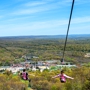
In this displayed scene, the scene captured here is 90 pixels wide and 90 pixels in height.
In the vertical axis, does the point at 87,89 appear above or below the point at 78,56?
above

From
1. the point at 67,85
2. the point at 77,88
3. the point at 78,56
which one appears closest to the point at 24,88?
the point at 67,85

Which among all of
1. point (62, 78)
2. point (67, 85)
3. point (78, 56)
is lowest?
point (78, 56)

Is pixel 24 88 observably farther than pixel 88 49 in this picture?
No

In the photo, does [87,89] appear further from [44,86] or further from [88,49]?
[88,49]

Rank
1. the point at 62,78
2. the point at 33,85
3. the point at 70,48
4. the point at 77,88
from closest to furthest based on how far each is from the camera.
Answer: the point at 62,78 → the point at 77,88 → the point at 33,85 → the point at 70,48

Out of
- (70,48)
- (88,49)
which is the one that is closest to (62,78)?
(88,49)

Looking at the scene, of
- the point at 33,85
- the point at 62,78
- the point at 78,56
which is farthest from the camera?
the point at 78,56

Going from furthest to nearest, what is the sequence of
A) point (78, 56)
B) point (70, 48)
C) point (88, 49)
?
point (70, 48)
point (88, 49)
point (78, 56)

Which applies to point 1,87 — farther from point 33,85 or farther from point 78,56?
point 78,56

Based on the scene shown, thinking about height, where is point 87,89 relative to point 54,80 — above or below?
above
